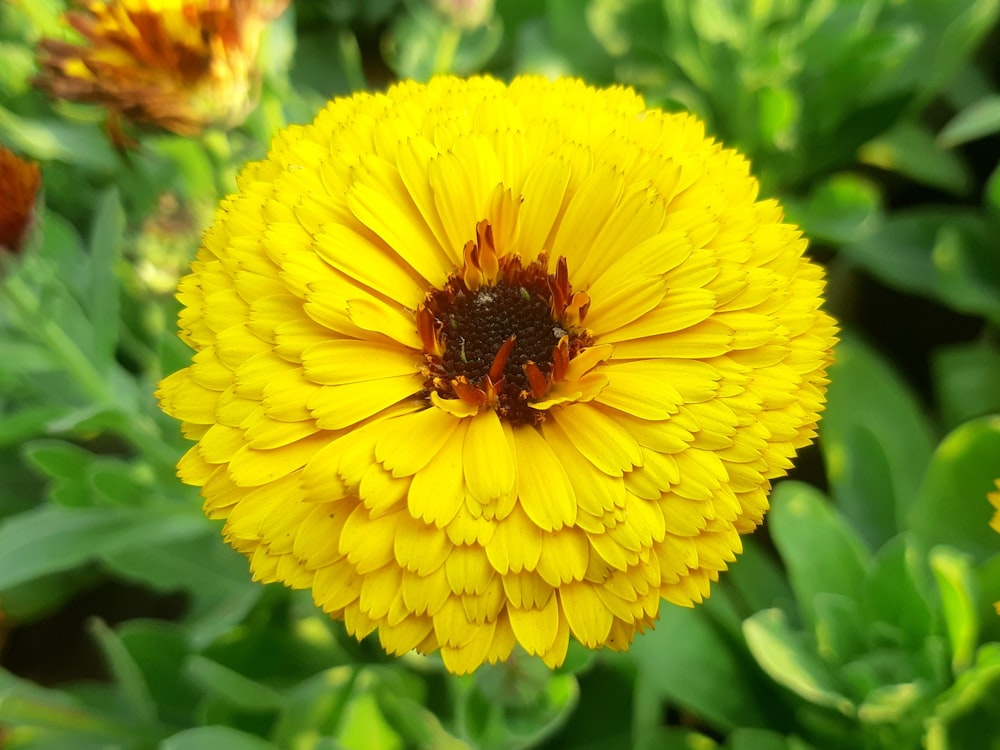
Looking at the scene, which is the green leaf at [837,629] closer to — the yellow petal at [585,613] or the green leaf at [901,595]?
the green leaf at [901,595]

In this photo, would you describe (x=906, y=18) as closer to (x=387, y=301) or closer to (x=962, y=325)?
(x=962, y=325)

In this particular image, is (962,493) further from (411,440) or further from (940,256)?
(411,440)

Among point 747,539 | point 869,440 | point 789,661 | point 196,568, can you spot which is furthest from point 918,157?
point 196,568

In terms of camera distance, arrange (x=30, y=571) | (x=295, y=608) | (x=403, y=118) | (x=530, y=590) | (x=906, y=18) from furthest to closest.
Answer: (x=906, y=18), (x=295, y=608), (x=30, y=571), (x=403, y=118), (x=530, y=590)

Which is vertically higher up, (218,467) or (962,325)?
(962,325)

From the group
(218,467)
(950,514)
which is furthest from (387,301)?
(950,514)

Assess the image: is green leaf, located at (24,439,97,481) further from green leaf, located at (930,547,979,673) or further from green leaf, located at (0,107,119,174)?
green leaf, located at (930,547,979,673)

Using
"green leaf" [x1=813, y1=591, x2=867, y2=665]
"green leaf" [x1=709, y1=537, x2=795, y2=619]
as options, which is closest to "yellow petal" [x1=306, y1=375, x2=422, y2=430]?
"green leaf" [x1=813, y1=591, x2=867, y2=665]
